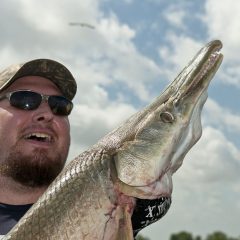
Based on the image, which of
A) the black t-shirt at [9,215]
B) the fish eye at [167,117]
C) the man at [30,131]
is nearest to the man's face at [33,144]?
the man at [30,131]

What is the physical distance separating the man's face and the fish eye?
2.66 metres

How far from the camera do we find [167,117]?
15.7 ft

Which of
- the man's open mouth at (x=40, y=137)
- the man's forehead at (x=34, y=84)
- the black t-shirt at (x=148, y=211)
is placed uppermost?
the man's forehead at (x=34, y=84)

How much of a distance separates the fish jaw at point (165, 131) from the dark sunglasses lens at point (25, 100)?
9.08 feet

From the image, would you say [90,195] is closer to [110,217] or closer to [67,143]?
[110,217]

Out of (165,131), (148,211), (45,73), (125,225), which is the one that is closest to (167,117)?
(165,131)

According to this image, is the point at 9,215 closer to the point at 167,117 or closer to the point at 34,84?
the point at 34,84

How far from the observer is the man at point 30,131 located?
7121mm

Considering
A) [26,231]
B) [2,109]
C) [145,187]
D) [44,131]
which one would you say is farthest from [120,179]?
[2,109]

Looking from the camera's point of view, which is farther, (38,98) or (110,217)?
(38,98)

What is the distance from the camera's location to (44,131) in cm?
727

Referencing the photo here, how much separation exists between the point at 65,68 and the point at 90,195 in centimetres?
382

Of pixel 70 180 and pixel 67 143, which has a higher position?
pixel 67 143

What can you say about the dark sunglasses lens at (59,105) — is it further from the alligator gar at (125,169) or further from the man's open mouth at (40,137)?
the alligator gar at (125,169)
